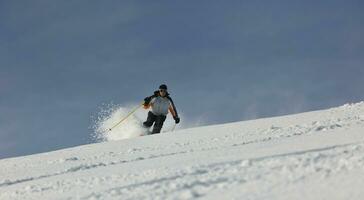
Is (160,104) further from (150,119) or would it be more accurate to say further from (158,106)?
(150,119)

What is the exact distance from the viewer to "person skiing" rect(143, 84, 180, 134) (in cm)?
1711

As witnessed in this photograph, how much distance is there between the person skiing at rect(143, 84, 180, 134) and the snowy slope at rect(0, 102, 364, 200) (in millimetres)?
4214

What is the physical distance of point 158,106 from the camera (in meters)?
17.2

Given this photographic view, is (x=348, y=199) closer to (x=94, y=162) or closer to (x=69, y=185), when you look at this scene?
(x=69, y=185)

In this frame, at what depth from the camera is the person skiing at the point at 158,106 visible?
17109mm

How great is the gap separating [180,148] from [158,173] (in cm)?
321

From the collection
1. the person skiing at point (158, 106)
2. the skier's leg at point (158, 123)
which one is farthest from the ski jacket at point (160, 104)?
the skier's leg at point (158, 123)

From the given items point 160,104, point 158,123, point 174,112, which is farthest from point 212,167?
point 174,112

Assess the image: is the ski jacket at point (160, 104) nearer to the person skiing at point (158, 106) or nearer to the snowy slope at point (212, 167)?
the person skiing at point (158, 106)

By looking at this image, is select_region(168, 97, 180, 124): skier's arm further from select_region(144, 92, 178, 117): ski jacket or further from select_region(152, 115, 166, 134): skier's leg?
select_region(152, 115, 166, 134): skier's leg

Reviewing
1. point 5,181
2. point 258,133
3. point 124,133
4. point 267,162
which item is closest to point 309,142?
point 267,162

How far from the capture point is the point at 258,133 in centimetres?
1178

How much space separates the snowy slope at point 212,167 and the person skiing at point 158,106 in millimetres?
4214

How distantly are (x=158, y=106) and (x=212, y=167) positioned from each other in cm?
1014
